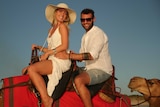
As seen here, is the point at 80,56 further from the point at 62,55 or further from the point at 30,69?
the point at 30,69

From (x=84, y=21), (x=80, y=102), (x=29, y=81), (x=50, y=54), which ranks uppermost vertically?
(x=84, y=21)

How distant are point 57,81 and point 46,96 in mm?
356

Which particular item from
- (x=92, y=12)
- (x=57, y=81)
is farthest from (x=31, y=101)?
(x=92, y=12)

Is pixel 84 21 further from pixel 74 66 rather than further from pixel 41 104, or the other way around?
pixel 41 104

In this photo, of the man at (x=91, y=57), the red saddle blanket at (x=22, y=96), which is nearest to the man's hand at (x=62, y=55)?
the man at (x=91, y=57)

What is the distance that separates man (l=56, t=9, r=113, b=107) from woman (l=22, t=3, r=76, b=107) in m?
0.15

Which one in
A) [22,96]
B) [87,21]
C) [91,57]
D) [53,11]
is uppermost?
[53,11]

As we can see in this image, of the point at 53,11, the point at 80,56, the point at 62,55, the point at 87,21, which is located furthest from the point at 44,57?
the point at 87,21

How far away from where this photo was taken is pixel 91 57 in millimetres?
6930

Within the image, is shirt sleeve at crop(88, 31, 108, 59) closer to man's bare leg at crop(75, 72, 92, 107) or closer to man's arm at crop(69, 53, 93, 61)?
man's arm at crop(69, 53, 93, 61)

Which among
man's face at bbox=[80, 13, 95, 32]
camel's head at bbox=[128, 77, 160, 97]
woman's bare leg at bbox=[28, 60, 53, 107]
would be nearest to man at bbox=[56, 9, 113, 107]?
man's face at bbox=[80, 13, 95, 32]

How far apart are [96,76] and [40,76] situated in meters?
1.23

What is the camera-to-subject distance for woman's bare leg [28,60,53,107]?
660cm

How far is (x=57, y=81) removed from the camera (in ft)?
22.1
